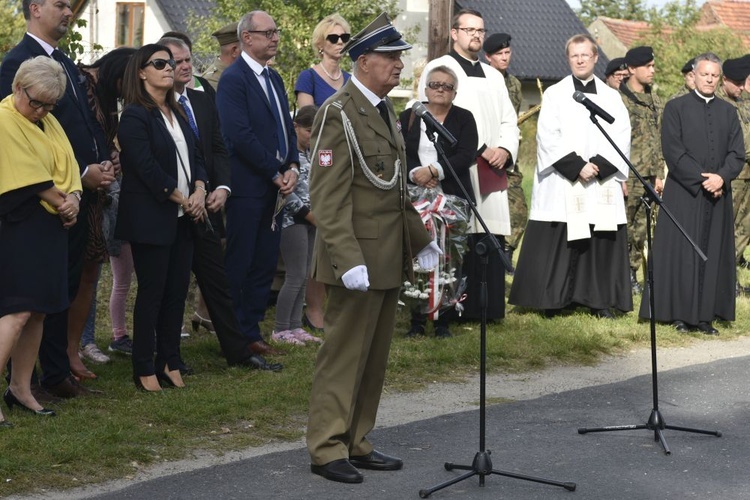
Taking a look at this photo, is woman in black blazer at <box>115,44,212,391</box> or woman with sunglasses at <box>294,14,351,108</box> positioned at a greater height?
woman with sunglasses at <box>294,14,351,108</box>

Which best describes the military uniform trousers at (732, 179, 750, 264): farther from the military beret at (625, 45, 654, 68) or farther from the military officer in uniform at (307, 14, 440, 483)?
the military officer in uniform at (307, 14, 440, 483)

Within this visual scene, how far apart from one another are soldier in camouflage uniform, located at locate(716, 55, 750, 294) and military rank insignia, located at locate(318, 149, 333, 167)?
8.47 m

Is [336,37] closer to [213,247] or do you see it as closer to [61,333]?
[213,247]

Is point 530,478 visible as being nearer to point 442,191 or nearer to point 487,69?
point 442,191

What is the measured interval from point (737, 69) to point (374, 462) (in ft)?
29.4

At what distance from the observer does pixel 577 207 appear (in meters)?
11.7

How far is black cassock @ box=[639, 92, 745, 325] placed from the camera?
1158 cm

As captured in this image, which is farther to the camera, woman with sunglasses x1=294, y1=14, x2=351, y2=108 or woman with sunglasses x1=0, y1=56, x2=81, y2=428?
woman with sunglasses x1=294, y1=14, x2=351, y2=108

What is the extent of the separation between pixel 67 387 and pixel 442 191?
145 inches

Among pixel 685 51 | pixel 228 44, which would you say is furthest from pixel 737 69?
pixel 685 51

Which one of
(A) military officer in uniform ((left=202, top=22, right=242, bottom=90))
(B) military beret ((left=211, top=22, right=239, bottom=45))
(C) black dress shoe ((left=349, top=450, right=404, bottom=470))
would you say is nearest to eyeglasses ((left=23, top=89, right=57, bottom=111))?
(C) black dress shoe ((left=349, top=450, right=404, bottom=470))

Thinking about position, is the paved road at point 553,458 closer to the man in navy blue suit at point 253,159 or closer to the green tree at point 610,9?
the man in navy blue suit at point 253,159

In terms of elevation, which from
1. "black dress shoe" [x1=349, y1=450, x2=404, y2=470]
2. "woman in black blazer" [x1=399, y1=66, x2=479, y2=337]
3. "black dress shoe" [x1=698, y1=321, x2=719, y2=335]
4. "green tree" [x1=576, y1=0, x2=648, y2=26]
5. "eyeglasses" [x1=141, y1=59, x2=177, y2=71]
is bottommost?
"black dress shoe" [x1=698, y1=321, x2=719, y2=335]

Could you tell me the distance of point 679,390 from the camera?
8.99 metres
